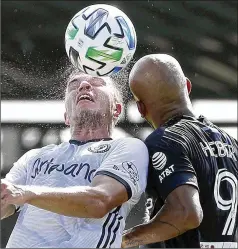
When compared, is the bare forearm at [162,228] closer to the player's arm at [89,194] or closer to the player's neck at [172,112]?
the player's arm at [89,194]

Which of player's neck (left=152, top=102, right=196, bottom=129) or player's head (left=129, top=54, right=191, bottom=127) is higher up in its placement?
player's head (left=129, top=54, right=191, bottom=127)

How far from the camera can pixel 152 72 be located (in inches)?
169

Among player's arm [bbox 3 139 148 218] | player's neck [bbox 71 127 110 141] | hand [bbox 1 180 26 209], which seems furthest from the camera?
player's neck [bbox 71 127 110 141]

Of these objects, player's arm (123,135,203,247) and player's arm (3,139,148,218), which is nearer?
player's arm (3,139,148,218)

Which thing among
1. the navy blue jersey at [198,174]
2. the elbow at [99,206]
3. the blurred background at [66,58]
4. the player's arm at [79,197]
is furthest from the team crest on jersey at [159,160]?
the blurred background at [66,58]

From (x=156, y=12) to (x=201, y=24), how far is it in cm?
44

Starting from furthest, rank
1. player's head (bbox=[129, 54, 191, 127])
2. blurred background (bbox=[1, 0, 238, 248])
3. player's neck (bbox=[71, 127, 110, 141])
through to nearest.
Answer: blurred background (bbox=[1, 0, 238, 248])
player's neck (bbox=[71, 127, 110, 141])
player's head (bbox=[129, 54, 191, 127])

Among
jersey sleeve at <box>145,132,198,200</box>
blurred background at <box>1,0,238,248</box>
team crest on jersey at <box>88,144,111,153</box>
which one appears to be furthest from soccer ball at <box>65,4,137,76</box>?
blurred background at <box>1,0,238,248</box>

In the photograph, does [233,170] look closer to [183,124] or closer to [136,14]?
[183,124]

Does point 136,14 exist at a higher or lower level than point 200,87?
higher

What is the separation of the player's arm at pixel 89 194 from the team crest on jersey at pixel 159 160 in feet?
0.20

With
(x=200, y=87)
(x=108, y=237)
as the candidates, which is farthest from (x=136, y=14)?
(x=108, y=237)

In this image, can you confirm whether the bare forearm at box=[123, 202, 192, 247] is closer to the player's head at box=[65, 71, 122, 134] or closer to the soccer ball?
the player's head at box=[65, 71, 122, 134]

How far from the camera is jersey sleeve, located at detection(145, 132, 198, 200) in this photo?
12.9ft
